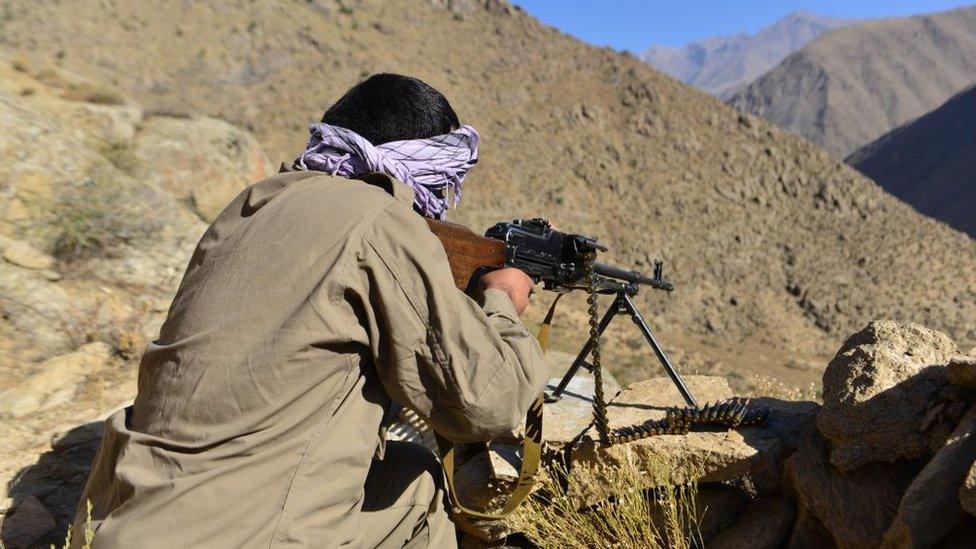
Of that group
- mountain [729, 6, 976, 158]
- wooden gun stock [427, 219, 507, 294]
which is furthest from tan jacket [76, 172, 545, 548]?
mountain [729, 6, 976, 158]

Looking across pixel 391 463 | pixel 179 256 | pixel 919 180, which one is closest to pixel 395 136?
pixel 391 463

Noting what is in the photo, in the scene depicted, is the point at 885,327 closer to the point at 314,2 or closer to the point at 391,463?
the point at 391,463

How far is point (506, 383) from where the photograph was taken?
161 cm

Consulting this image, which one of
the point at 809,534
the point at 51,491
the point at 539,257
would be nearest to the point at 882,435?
the point at 809,534

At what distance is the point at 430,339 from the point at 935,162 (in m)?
45.9

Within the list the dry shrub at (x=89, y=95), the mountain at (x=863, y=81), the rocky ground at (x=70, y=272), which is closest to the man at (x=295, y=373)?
the rocky ground at (x=70, y=272)

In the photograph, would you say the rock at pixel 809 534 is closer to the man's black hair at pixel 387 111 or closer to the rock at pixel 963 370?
the rock at pixel 963 370

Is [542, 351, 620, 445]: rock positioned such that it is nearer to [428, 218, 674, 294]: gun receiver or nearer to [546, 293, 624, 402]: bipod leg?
[546, 293, 624, 402]: bipod leg

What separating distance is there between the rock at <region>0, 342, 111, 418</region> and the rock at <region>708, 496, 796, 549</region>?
333 centimetres

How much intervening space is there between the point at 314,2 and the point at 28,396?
2411cm

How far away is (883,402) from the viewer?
217 centimetres

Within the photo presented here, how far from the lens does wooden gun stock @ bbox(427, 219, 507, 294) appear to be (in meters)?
2.10

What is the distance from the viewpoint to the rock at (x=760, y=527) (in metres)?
2.51

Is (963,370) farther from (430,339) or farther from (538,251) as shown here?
(430,339)
